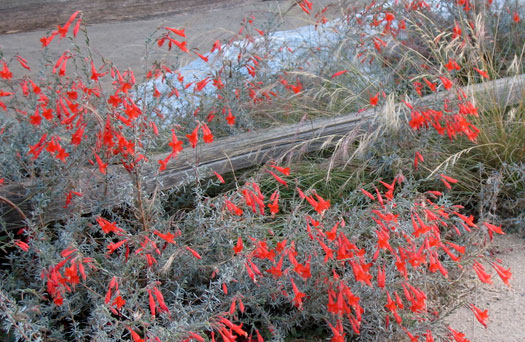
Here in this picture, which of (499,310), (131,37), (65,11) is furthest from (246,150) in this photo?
(131,37)

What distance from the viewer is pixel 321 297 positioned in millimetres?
2582

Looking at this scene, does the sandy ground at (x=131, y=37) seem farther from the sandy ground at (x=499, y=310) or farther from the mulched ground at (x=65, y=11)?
the sandy ground at (x=499, y=310)

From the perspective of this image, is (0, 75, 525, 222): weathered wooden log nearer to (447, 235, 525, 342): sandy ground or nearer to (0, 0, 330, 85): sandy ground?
(447, 235, 525, 342): sandy ground

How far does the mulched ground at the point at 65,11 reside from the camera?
4.46 meters

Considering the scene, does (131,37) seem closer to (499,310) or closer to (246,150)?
(246,150)

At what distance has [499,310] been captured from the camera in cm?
293

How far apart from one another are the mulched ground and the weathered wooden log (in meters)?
1.56

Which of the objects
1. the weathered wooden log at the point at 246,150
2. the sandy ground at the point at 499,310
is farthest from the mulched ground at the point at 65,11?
the sandy ground at the point at 499,310

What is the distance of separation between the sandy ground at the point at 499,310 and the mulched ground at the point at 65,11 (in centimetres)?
307

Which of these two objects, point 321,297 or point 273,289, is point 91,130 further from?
point 321,297

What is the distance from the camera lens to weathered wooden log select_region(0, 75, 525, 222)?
9.18 ft

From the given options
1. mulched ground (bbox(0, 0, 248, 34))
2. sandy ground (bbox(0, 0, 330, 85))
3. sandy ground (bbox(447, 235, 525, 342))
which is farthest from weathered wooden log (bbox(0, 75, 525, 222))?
sandy ground (bbox(0, 0, 330, 85))

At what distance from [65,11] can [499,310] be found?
12.0 ft

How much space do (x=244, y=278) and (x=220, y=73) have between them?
1.72 m
